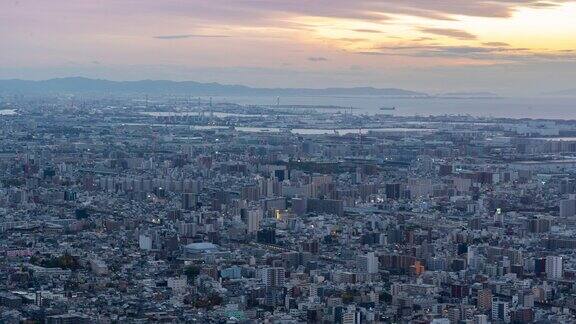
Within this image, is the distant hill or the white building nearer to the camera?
the white building

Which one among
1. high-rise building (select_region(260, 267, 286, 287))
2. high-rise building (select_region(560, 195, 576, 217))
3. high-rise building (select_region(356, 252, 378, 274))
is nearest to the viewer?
high-rise building (select_region(260, 267, 286, 287))

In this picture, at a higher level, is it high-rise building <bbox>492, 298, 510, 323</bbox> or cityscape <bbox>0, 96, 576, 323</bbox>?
high-rise building <bbox>492, 298, 510, 323</bbox>

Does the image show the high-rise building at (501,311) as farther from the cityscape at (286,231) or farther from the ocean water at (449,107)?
the ocean water at (449,107)

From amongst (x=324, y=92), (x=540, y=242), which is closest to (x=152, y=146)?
(x=540, y=242)

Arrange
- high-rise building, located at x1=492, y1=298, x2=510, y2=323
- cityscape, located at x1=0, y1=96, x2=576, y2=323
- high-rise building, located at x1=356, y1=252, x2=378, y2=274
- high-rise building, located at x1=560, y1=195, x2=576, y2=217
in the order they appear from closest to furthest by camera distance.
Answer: high-rise building, located at x1=492, y1=298, x2=510, y2=323 → cityscape, located at x1=0, y1=96, x2=576, y2=323 → high-rise building, located at x1=356, y1=252, x2=378, y2=274 → high-rise building, located at x1=560, y1=195, x2=576, y2=217

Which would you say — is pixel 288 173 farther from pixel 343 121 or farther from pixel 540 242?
pixel 343 121

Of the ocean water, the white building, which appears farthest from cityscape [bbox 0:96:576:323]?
the ocean water

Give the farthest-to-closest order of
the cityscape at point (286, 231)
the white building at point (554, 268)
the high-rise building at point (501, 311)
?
the white building at point (554, 268) < the cityscape at point (286, 231) < the high-rise building at point (501, 311)

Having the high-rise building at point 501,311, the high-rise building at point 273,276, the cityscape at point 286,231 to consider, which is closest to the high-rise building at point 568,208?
the cityscape at point 286,231

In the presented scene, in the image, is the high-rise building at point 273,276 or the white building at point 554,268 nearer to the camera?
the high-rise building at point 273,276

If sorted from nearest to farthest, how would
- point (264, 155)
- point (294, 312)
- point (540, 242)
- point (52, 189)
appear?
point (294, 312) → point (540, 242) → point (52, 189) → point (264, 155)

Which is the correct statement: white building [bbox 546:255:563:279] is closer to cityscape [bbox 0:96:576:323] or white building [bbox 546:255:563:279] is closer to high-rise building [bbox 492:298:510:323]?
cityscape [bbox 0:96:576:323]
